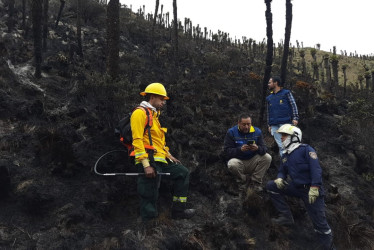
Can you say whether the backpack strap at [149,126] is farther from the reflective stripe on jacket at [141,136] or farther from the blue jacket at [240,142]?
the blue jacket at [240,142]

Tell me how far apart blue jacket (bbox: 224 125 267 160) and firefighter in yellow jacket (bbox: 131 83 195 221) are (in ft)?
4.93

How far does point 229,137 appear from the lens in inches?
207

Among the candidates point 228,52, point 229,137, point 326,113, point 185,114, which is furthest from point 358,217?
point 228,52

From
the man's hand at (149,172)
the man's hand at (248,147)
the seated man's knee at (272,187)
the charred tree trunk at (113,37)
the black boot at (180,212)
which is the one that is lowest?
the black boot at (180,212)

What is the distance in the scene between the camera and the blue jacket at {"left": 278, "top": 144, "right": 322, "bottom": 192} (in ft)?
12.3

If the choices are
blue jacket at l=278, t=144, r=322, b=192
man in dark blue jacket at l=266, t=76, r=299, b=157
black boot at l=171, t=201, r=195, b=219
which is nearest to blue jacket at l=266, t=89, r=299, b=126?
man in dark blue jacket at l=266, t=76, r=299, b=157

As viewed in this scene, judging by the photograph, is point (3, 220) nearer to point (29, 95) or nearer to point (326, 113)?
point (29, 95)

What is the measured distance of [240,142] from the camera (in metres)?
5.17

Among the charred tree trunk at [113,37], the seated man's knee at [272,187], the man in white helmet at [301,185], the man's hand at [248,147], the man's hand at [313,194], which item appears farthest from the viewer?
the charred tree trunk at [113,37]

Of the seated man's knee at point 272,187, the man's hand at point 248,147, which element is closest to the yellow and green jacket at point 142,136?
the man's hand at point 248,147

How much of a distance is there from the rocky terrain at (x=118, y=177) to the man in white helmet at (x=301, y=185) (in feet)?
1.18

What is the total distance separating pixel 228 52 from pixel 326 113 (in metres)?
11.3

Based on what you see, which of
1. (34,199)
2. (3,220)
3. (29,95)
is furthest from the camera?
(29,95)

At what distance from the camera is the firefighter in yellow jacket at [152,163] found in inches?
134
